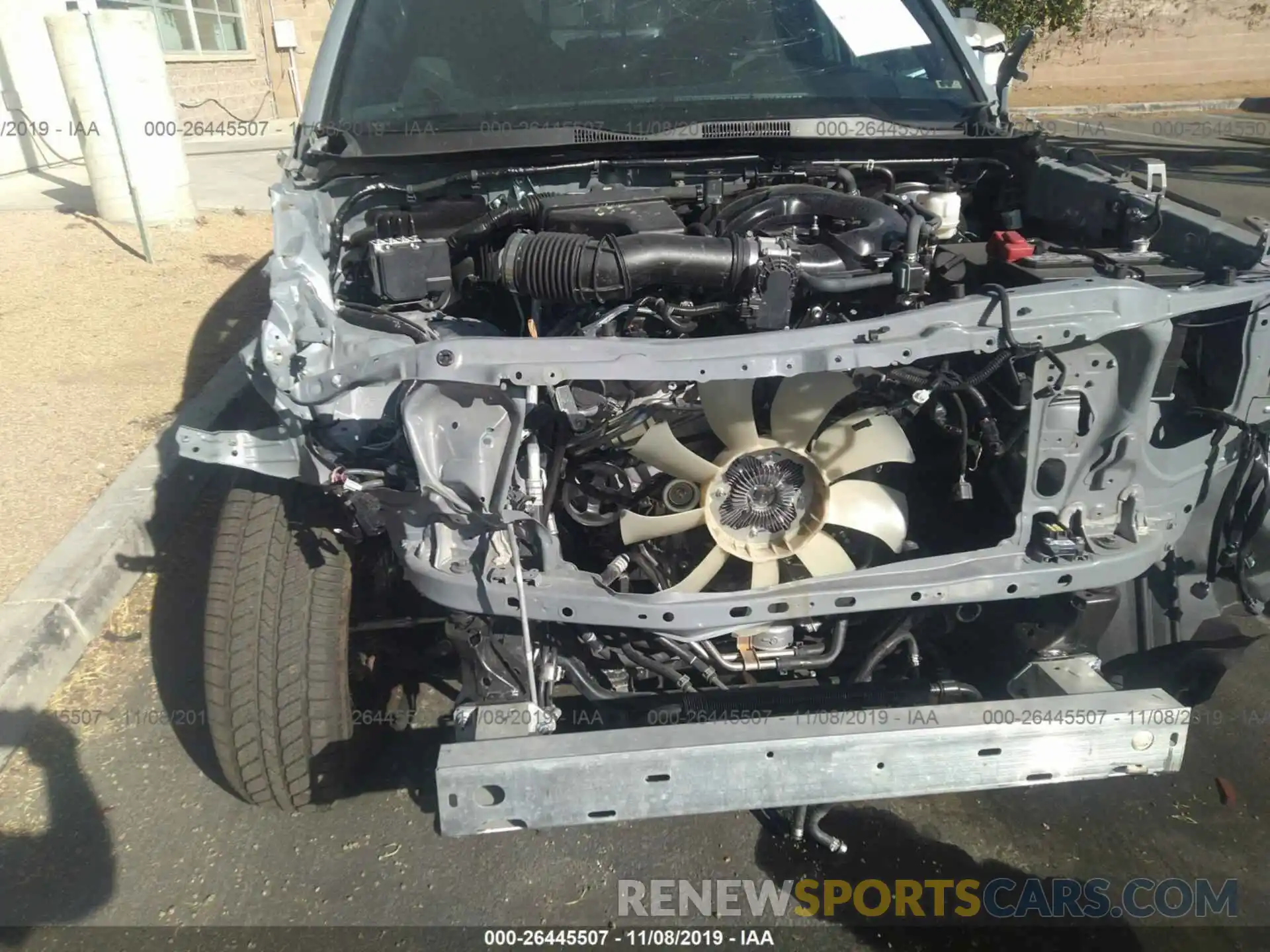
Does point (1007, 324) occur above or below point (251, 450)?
above

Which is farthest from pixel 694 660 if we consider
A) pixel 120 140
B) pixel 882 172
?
pixel 120 140

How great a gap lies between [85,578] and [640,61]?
252 cm

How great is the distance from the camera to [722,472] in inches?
80.4

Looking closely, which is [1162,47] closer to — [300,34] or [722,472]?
[300,34]

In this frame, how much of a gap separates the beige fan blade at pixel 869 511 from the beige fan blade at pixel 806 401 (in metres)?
0.18

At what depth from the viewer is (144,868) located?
2289mm

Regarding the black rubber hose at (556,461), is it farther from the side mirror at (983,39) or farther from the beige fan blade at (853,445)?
the side mirror at (983,39)

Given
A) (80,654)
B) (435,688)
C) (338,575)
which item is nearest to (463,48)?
(338,575)

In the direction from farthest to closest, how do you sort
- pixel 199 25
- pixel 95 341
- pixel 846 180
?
1. pixel 199 25
2. pixel 95 341
3. pixel 846 180

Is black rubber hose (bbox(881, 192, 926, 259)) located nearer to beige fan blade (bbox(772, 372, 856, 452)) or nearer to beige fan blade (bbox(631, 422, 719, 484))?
beige fan blade (bbox(772, 372, 856, 452))

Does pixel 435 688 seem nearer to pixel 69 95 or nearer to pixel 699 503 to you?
pixel 699 503

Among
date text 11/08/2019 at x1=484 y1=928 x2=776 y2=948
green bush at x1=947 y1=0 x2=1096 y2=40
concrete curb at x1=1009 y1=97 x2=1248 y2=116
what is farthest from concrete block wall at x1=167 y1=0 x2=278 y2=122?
date text 11/08/2019 at x1=484 y1=928 x2=776 y2=948

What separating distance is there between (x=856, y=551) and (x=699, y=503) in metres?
0.48

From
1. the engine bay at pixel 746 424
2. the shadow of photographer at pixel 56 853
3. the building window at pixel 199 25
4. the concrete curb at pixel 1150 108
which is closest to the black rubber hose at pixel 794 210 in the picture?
the engine bay at pixel 746 424
